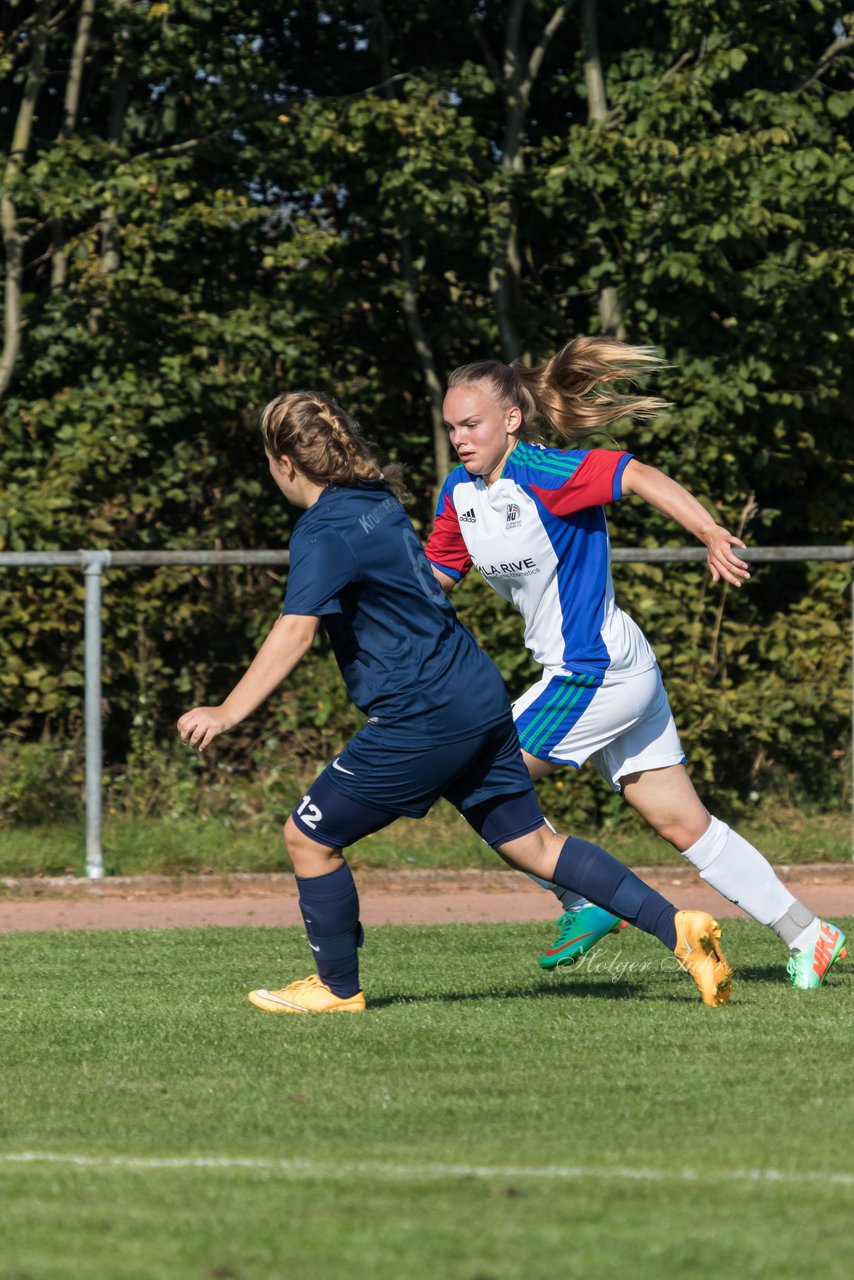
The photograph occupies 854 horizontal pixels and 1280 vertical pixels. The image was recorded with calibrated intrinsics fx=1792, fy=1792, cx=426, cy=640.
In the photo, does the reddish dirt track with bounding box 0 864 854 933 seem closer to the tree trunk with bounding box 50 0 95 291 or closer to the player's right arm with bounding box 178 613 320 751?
the player's right arm with bounding box 178 613 320 751

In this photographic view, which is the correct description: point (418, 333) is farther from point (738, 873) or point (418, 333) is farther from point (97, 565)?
point (738, 873)

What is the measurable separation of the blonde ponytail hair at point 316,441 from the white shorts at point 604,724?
37.9 inches

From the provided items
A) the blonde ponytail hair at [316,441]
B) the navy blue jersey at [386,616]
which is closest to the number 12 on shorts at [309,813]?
the navy blue jersey at [386,616]

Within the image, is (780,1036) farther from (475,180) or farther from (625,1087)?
(475,180)

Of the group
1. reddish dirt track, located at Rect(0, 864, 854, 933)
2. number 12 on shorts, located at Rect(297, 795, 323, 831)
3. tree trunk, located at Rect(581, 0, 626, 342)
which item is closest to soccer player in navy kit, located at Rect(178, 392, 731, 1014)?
number 12 on shorts, located at Rect(297, 795, 323, 831)

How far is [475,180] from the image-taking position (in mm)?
11250

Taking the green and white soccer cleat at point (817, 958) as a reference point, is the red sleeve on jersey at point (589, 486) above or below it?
above

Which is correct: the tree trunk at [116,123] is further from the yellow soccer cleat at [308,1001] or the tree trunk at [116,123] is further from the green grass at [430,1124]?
the yellow soccer cleat at [308,1001]

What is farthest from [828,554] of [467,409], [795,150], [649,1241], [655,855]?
[649,1241]

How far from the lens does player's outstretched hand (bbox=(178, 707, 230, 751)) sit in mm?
4898

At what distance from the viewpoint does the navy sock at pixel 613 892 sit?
17.6ft

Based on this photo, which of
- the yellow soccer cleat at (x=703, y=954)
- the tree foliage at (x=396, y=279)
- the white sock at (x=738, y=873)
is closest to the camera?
the yellow soccer cleat at (x=703, y=954)

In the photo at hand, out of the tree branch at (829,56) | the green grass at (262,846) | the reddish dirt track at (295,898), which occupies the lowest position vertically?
the reddish dirt track at (295,898)

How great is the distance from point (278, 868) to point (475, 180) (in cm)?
463
